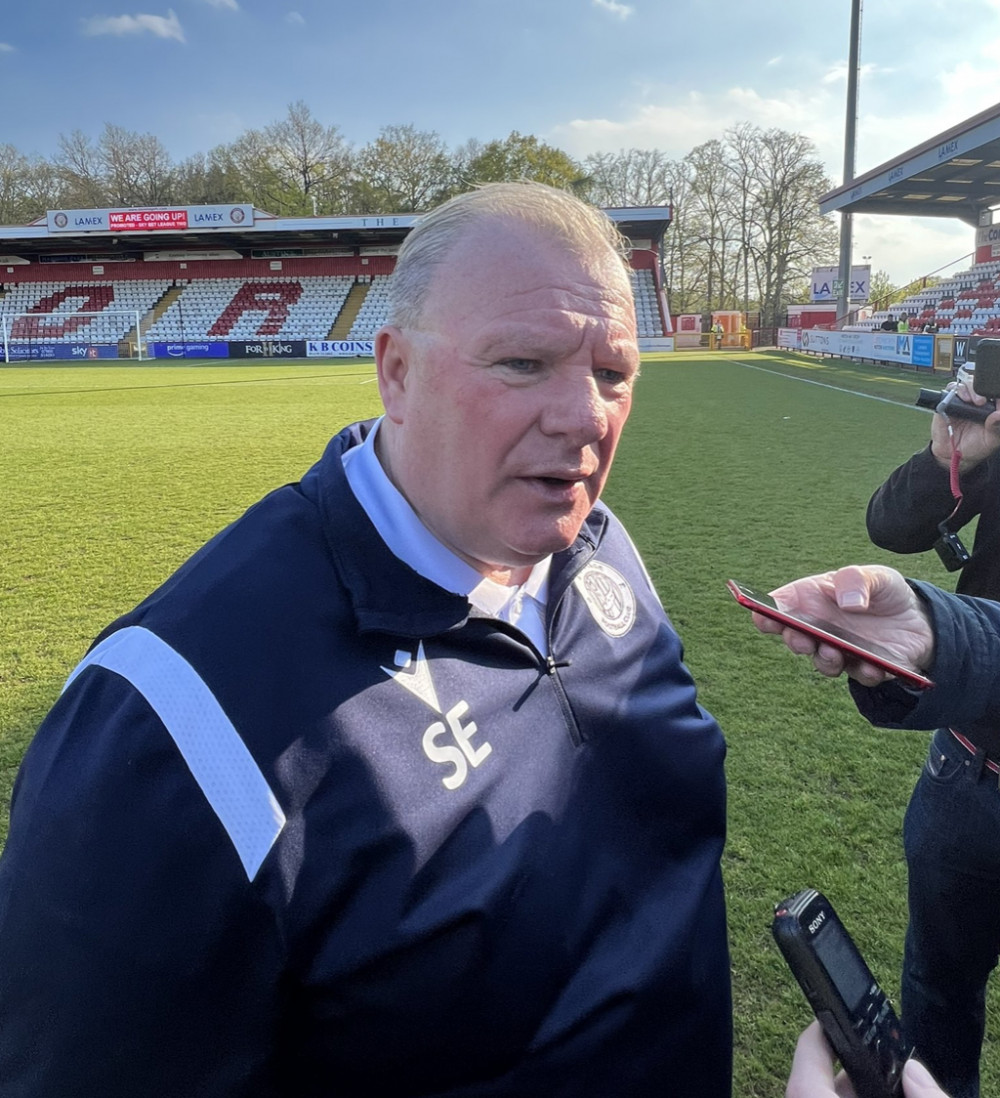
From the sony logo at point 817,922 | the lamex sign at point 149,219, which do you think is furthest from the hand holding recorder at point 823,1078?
the lamex sign at point 149,219

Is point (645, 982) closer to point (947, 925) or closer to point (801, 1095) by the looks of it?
point (801, 1095)

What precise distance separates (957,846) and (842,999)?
2.88 ft

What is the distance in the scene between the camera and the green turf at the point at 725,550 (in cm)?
275

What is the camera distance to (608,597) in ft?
5.43

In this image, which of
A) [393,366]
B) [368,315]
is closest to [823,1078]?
[393,366]

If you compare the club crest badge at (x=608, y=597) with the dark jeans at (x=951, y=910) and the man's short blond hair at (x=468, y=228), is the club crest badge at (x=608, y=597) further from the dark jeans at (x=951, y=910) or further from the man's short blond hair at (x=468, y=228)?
the dark jeans at (x=951, y=910)

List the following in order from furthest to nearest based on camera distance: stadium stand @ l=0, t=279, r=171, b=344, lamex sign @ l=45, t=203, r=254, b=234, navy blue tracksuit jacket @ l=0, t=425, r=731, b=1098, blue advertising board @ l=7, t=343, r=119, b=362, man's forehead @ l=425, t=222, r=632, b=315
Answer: stadium stand @ l=0, t=279, r=171, b=344, lamex sign @ l=45, t=203, r=254, b=234, blue advertising board @ l=7, t=343, r=119, b=362, man's forehead @ l=425, t=222, r=632, b=315, navy blue tracksuit jacket @ l=0, t=425, r=731, b=1098

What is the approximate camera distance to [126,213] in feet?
122

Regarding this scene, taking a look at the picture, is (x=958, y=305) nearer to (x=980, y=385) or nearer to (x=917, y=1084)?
(x=980, y=385)

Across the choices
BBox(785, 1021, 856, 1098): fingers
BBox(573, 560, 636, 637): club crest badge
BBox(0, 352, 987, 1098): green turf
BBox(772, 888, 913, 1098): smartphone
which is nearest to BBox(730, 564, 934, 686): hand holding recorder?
BBox(573, 560, 636, 637): club crest badge

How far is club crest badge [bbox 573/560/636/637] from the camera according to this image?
62.6 inches

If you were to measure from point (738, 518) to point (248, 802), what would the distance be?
22.1ft

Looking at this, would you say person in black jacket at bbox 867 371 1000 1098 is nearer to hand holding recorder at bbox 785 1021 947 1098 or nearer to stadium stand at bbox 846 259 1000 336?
hand holding recorder at bbox 785 1021 947 1098

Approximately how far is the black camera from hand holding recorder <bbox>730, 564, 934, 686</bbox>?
645mm
